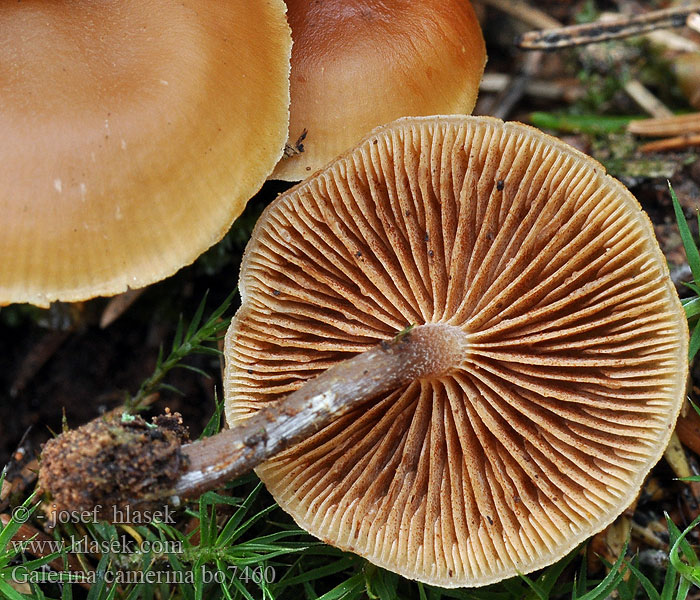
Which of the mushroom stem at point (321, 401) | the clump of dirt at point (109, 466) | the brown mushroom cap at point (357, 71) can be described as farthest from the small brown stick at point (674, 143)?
the clump of dirt at point (109, 466)

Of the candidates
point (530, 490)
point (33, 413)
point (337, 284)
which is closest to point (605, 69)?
point (337, 284)

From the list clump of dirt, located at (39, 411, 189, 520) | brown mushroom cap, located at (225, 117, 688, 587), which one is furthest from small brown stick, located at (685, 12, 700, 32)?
clump of dirt, located at (39, 411, 189, 520)

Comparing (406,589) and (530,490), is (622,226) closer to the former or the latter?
(530,490)

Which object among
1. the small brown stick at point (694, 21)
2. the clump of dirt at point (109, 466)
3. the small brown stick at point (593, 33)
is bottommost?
the clump of dirt at point (109, 466)

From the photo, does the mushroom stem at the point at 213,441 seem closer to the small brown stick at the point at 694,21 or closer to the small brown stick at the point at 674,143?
the small brown stick at the point at 674,143

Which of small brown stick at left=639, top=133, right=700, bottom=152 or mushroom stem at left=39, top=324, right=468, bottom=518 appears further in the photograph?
small brown stick at left=639, top=133, right=700, bottom=152

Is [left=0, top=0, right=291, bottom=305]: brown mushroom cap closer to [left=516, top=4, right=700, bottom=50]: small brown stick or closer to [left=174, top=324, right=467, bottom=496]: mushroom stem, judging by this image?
[left=174, top=324, right=467, bottom=496]: mushroom stem
